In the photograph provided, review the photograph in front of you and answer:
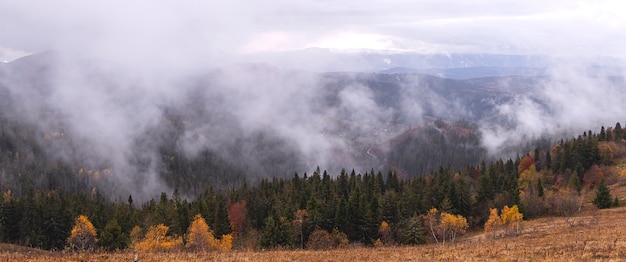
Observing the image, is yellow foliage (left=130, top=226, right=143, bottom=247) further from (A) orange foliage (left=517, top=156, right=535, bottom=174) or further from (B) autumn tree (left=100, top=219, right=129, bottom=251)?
(A) orange foliage (left=517, top=156, right=535, bottom=174)

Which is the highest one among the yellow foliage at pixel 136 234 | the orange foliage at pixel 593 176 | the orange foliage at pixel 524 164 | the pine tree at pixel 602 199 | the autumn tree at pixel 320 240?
the orange foliage at pixel 524 164

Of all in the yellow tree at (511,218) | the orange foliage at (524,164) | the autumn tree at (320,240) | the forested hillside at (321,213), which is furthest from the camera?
the orange foliage at (524,164)

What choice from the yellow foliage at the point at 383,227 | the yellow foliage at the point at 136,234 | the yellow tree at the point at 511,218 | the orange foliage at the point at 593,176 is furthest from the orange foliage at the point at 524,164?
the yellow foliage at the point at 136,234

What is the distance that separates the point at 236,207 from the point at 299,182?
32.4 meters

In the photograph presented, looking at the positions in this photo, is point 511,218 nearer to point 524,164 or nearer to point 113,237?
point 113,237

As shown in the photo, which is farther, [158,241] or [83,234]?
[83,234]

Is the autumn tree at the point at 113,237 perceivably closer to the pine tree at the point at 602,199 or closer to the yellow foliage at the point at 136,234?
the yellow foliage at the point at 136,234

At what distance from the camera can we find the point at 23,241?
100375 millimetres

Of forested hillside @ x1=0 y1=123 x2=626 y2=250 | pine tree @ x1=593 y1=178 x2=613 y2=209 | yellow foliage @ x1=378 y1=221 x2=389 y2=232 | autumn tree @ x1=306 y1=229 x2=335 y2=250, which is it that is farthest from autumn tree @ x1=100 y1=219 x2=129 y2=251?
pine tree @ x1=593 y1=178 x2=613 y2=209

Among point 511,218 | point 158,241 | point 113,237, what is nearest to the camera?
point 158,241

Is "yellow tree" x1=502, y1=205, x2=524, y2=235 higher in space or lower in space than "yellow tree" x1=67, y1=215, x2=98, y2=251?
lower

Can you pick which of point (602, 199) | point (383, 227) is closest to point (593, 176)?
point (602, 199)

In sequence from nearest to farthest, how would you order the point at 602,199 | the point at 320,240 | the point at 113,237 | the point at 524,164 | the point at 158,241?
the point at 158,241 → the point at 320,240 → the point at 113,237 → the point at 602,199 → the point at 524,164

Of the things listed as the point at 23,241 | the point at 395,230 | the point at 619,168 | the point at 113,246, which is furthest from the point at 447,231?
the point at 23,241
